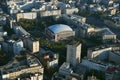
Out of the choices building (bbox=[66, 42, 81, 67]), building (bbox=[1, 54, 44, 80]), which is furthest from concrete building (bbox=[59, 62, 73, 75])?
building (bbox=[1, 54, 44, 80])

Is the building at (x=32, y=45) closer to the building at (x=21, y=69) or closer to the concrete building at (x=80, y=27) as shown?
the building at (x=21, y=69)

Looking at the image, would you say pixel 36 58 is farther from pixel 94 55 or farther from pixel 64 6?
pixel 64 6

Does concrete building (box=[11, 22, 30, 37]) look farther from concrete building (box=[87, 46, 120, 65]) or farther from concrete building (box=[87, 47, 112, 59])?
concrete building (box=[87, 46, 120, 65])

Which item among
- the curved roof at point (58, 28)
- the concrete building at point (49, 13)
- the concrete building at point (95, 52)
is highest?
the concrete building at point (49, 13)

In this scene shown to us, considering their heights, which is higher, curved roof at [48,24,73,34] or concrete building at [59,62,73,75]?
curved roof at [48,24,73,34]

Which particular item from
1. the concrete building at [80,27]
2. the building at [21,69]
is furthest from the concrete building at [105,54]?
the concrete building at [80,27]

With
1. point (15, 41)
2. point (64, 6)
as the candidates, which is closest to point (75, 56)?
point (15, 41)

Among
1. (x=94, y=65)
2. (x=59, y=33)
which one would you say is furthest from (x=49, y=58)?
(x=59, y=33)

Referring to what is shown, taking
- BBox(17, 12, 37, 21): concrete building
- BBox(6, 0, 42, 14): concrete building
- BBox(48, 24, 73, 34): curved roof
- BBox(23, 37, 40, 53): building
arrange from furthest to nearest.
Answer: BBox(6, 0, 42, 14): concrete building, BBox(17, 12, 37, 21): concrete building, BBox(48, 24, 73, 34): curved roof, BBox(23, 37, 40, 53): building
